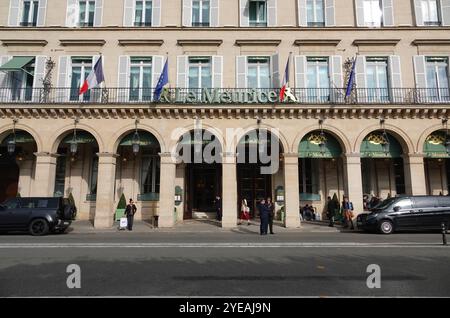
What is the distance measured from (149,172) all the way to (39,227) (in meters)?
7.29

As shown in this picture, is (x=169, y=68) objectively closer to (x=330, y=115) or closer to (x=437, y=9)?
(x=330, y=115)

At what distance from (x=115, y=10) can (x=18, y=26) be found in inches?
230

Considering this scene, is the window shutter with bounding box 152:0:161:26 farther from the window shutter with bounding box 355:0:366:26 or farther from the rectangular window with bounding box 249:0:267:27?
the window shutter with bounding box 355:0:366:26

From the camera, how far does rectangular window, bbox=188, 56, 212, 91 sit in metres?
18.0

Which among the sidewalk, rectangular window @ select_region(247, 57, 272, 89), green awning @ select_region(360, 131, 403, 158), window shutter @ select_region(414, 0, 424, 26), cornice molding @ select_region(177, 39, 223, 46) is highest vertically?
window shutter @ select_region(414, 0, 424, 26)

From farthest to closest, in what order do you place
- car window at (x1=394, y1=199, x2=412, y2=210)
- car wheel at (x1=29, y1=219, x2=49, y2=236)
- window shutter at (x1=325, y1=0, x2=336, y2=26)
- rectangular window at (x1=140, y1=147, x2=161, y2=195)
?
rectangular window at (x1=140, y1=147, x2=161, y2=195), window shutter at (x1=325, y1=0, x2=336, y2=26), car window at (x1=394, y1=199, x2=412, y2=210), car wheel at (x1=29, y1=219, x2=49, y2=236)

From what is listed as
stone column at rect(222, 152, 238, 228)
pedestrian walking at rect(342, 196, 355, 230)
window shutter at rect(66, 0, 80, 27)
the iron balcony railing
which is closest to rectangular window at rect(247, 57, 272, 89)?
the iron balcony railing

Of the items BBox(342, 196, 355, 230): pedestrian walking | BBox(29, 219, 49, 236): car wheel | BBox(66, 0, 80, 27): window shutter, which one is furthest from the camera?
BBox(66, 0, 80, 27): window shutter

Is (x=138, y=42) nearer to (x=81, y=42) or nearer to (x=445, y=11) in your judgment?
(x=81, y=42)

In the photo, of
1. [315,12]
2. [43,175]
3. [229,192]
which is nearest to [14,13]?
[43,175]

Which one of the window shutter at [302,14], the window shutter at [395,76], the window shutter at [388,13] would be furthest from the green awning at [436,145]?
the window shutter at [302,14]

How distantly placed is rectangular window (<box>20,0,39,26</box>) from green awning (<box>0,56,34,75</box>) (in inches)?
97.5

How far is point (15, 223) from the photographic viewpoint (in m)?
13.5

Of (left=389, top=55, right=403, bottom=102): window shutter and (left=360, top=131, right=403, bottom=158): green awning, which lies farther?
(left=389, top=55, right=403, bottom=102): window shutter
